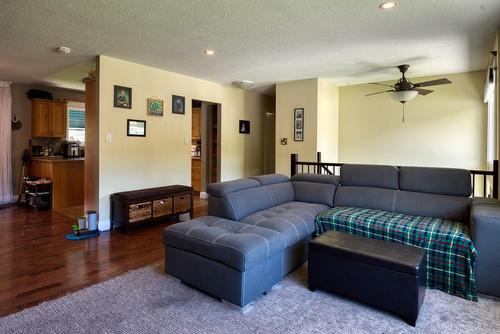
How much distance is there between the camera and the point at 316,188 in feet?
12.7

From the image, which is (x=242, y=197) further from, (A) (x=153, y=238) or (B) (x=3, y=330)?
(B) (x=3, y=330)

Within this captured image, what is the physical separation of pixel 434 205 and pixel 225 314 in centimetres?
238

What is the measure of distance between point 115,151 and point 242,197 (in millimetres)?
2281

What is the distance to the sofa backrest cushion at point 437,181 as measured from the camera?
305 cm

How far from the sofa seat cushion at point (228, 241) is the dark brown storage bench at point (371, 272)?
379 millimetres

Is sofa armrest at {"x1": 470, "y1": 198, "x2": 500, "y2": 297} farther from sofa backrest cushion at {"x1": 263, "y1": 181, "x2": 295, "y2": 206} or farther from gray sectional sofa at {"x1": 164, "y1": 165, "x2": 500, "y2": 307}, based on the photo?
sofa backrest cushion at {"x1": 263, "y1": 181, "x2": 295, "y2": 206}

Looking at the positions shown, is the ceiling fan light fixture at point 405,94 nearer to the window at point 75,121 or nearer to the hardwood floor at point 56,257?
the hardwood floor at point 56,257

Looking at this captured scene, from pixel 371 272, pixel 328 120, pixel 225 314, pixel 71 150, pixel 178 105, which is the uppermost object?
pixel 178 105

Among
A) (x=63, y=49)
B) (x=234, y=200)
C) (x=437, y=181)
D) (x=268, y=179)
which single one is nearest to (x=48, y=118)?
(x=63, y=49)

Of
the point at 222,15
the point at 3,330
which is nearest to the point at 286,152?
the point at 222,15

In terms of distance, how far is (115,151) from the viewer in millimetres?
4332

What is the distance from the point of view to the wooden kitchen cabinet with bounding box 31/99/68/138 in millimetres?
6125

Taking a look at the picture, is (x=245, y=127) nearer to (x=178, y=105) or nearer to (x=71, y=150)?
(x=178, y=105)

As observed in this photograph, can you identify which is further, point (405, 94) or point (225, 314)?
point (405, 94)
